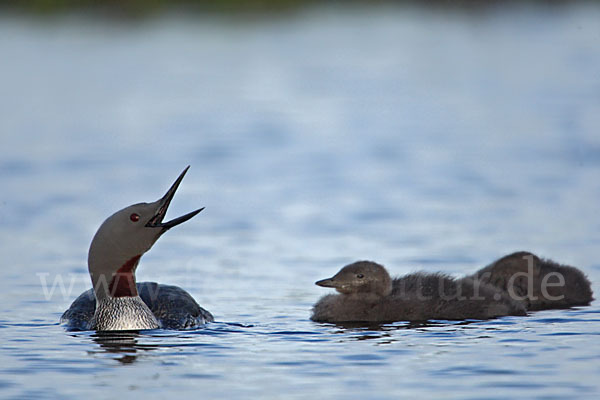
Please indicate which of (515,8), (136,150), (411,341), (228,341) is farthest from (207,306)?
(515,8)

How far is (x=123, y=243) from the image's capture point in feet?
23.9

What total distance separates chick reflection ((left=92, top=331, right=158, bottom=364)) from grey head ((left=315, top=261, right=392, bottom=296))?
132cm

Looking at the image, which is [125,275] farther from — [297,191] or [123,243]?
[297,191]

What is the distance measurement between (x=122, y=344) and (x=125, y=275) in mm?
559

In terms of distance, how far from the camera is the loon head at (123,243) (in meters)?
7.27

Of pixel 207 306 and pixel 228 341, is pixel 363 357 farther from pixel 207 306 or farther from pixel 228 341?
pixel 207 306

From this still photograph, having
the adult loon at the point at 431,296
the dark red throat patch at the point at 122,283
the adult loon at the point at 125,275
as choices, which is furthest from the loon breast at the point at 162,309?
the adult loon at the point at 431,296

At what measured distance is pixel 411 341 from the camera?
6863 mm

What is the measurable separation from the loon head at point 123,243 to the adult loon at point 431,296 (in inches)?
42.6

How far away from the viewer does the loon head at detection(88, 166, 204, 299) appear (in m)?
7.27

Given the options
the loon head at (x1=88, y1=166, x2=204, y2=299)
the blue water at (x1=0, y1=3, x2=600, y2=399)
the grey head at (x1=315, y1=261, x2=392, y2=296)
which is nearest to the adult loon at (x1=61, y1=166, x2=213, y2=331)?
the loon head at (x1=88, y1=166, x2=204, y2=299)

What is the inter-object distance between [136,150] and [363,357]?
888cm

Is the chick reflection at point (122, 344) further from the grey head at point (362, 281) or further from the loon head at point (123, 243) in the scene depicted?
the grey head at point (362, 281)

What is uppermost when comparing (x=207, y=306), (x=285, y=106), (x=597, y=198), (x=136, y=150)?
(x=285, y=106)
